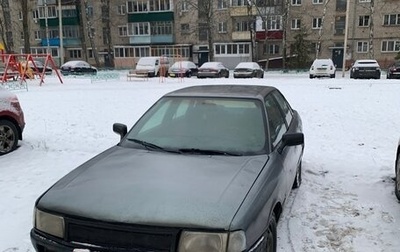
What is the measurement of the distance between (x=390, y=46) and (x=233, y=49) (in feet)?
60.6

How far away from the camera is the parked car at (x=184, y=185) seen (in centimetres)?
248

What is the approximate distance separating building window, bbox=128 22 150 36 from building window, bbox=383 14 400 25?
1171 inches

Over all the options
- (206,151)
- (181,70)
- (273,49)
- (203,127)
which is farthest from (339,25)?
(206,151)

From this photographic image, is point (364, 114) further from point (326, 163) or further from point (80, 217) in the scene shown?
point (80, 217)

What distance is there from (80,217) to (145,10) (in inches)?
2107

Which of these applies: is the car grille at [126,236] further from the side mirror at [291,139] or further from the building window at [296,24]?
the building window at [296,24]

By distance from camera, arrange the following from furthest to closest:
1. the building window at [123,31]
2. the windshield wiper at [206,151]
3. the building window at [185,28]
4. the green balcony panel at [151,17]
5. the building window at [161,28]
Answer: the building window at [123,31] → the building window at [161,28] → the green balcony panel at [151,17] → the building window at [185,28] → the windshield wiper at [206,151]

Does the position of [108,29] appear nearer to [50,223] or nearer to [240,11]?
[240,11]

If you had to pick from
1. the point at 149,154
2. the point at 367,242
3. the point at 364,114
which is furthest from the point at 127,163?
the point at 364,114

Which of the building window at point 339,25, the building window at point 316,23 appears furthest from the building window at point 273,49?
the building window at point 339,25

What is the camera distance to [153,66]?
103 ft

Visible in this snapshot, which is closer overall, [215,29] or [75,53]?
[215,29]

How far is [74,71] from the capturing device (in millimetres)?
35906

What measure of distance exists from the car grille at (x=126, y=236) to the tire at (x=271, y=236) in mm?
874
